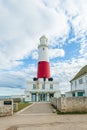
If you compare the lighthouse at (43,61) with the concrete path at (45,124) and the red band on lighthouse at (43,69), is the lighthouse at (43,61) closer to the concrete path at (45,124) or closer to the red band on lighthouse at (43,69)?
the red band on lighthouse at (43,69)

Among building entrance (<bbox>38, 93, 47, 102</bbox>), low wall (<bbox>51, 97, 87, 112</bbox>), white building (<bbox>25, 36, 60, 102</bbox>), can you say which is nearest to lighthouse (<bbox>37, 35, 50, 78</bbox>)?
white building (<bbox>25, 36, 60, 102</bbox>)

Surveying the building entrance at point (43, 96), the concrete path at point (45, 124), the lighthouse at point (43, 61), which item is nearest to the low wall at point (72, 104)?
the concrete path at point (45, 124)

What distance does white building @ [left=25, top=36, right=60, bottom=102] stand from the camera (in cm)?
5547

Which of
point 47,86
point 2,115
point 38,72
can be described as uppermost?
point 38,72

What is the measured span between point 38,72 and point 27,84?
5.15 metres

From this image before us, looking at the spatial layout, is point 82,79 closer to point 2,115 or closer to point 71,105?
point 71,105

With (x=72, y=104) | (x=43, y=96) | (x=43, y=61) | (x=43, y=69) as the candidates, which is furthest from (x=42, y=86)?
(x=72, y=104)

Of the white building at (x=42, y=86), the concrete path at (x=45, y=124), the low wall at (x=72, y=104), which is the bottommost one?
the concrete path at (x=45, y=124)

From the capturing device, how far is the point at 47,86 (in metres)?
56.8

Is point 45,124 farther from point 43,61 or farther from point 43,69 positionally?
point 43,61

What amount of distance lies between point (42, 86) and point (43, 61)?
6.98 m

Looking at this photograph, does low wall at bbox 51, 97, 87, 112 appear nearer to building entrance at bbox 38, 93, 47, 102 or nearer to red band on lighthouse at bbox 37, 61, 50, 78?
red band on lighthouse at bbox 37, 61, 50, 78

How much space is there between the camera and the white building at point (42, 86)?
5547 centimetres

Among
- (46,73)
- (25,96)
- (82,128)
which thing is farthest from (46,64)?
(82,128)
